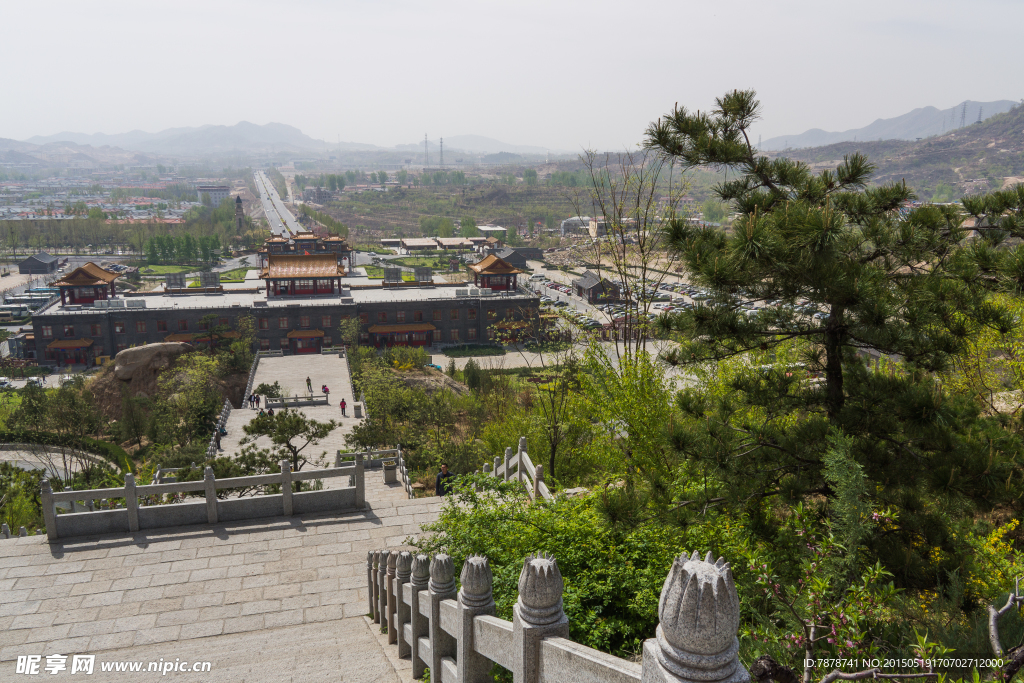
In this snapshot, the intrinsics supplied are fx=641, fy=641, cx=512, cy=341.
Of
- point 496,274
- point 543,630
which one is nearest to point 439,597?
point 543,630

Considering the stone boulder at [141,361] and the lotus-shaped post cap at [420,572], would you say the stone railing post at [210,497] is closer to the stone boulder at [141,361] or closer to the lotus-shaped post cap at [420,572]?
the lotus-shaped post cap at [420,572]

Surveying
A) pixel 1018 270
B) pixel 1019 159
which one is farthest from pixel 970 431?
pixel 1019 159

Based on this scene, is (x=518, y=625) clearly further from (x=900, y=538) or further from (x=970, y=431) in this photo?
(x=970, y=431)

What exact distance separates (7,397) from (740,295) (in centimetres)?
3838

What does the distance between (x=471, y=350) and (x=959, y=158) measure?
145151 millimetres

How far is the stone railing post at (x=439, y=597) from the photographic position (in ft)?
15.6

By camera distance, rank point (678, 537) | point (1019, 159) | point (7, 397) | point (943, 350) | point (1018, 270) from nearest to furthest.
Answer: point (1018, 270), point (678, 537), point (943, 350), point (7, 397), point (1019, 159)

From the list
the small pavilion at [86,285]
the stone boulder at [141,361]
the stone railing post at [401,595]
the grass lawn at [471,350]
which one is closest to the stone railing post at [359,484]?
the stone railing post at [401,595]

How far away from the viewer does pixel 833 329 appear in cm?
624

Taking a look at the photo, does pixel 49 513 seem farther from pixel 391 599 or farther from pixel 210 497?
pixel 391 599

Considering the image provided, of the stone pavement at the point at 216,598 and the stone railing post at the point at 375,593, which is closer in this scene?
the stone pavement at the point at 216,598

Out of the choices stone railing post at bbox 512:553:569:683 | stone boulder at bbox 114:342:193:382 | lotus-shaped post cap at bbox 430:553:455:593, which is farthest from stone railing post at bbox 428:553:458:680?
stone boulder at bbox 114:342:193:382

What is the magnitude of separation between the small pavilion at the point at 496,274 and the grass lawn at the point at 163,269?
43410mm

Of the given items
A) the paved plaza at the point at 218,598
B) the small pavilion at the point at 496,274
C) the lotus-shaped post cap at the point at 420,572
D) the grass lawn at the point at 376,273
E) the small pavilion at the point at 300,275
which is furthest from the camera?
the grass lawn at the point at 376,273
